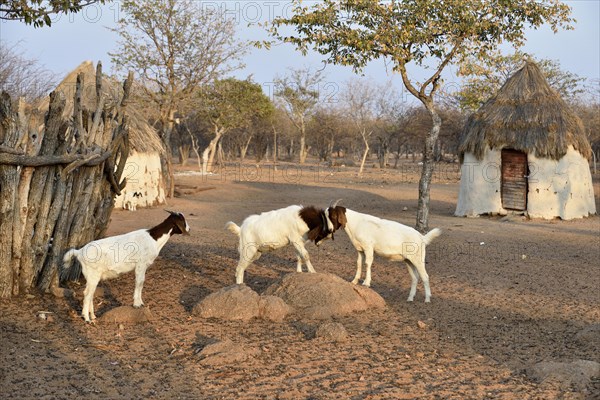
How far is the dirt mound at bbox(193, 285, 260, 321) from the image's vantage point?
7.23m

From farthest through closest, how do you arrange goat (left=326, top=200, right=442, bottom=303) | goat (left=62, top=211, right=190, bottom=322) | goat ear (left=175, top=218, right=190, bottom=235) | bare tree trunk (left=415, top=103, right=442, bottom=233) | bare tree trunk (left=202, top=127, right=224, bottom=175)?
bare tree trunk (left=202, top=127, right=224, bottom=175) < bare tree trunk (left=415, top=103, right=442, bottom=233) < goat (left=326, top=200, right=442, bottom=303) < goat ear (left=175, top=218, right=190, bottom=235) < goat (left=62, top=211, right=190, bottom=322)

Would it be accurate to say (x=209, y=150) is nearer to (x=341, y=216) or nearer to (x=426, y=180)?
(x=426, y=180)

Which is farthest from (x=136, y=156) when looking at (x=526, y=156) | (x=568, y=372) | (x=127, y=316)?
(x=568, y=372)

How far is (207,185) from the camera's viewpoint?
89.5 feet

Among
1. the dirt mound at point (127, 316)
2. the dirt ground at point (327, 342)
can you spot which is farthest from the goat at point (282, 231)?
the dirt mound at point (127, 316)

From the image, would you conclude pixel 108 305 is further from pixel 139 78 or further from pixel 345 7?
pixel 139 78

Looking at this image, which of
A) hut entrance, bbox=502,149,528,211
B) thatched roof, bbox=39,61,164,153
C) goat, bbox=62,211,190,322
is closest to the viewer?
goat, bbox=62,211,190,322

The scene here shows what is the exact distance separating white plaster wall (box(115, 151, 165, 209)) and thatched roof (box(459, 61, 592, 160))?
9800 mm

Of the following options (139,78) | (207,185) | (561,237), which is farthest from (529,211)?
(139,78)

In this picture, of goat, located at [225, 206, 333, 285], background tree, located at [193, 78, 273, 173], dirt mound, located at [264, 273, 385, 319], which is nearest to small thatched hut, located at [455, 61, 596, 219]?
goat, located at [225, 206, 333, 285]

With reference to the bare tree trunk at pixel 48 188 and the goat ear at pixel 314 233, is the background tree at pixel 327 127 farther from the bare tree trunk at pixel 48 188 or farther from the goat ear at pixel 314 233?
the goat ear at pixel 314 233

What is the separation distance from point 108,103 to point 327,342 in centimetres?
1438

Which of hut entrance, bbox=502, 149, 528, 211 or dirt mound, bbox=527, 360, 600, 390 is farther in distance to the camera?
hut entrance, bbox=502, 149, 528, 211

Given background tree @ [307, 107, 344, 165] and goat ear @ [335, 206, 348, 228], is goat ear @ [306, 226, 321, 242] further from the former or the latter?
background tree @ [307, 107, 344, 165]
